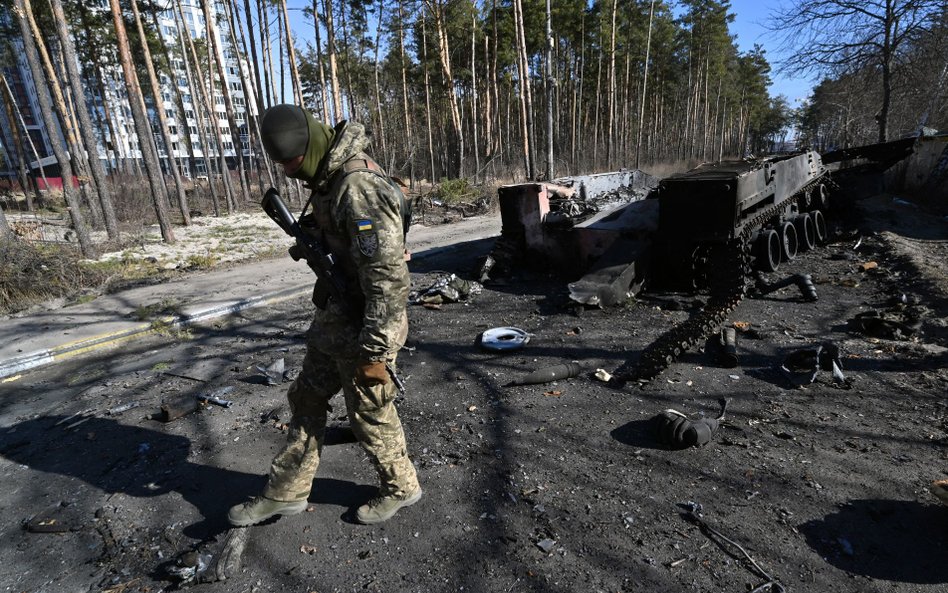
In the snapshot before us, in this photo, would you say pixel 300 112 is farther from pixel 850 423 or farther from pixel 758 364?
pixel 758 364

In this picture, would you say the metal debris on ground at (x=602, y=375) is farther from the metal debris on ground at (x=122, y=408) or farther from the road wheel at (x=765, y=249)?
the road wheel at (x=765, y=249)

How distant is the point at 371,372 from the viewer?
2.35m

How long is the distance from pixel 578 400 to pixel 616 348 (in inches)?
50.6

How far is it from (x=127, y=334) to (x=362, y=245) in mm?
5379

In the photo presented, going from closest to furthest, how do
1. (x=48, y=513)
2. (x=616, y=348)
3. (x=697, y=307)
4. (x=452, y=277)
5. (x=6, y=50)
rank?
(x=48, y=513), (x=616, y=348), (x=697, y=307), (x=452, y=277), (x=6, y=50)

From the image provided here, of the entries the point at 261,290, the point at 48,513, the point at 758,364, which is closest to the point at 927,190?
the point at 758,364

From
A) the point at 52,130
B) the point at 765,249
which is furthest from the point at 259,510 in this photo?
the point at 52,130

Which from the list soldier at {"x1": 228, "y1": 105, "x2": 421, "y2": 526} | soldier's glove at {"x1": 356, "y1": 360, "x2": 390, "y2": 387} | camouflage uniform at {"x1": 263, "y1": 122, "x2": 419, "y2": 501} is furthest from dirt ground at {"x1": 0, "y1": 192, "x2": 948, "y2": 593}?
soldier's glove at {"x1": 356, "y1": 360, "x2": 390, "y2": 387}

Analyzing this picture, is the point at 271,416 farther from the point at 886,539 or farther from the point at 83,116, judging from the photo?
the point at 83,116

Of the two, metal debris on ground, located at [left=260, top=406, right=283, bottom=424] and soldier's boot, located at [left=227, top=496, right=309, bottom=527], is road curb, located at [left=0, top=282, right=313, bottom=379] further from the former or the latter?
soldier's boot, located at [left=227, top=496, right=309, bottom=527]

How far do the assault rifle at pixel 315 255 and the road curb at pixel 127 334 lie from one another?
4.60 m

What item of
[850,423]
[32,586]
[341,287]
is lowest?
[850,423]

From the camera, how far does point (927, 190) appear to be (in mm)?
13695

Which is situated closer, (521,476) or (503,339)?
(521,476)
